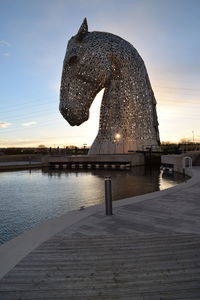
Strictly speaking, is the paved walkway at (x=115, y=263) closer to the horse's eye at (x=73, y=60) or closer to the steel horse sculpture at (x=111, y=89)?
the steel horse sculpture at (x=111, y=89)

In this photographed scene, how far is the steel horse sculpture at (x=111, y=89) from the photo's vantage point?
2377 cm

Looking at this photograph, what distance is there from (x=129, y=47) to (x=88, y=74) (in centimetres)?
452

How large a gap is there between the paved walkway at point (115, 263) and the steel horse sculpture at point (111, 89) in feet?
65.7

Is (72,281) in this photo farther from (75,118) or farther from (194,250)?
(75,118)

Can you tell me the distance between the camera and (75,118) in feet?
83.8

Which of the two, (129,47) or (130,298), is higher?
(129,47)

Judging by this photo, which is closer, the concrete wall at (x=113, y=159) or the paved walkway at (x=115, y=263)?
the paved walkway at (x=115, y=263)

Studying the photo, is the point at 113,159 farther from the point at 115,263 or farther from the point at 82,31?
the point at 115,263

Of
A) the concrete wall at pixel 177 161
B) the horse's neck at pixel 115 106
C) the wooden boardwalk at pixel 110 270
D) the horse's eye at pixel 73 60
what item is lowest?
the wooden boardwalk at pixel 110 270

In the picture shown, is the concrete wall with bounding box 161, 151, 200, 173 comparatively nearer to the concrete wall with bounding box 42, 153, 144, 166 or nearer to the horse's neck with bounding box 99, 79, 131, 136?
the concrete wall with bounding box 42, 153, 144, 166

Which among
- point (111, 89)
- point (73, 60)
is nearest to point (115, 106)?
point (111, 89)

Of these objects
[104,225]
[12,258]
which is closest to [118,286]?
[12,258]

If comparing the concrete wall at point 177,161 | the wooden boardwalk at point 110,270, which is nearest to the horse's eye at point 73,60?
the concrete wall at point 177,161

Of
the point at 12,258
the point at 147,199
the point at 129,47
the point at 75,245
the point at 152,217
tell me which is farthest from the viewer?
the point at 129,47
